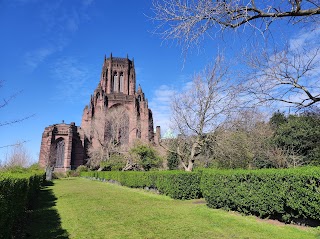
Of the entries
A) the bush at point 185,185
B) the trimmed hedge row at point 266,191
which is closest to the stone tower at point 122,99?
the bush at point 185,185

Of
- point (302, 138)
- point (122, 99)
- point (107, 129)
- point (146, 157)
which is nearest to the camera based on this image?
point (302, 138)

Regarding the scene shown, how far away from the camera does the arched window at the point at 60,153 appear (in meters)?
56.6

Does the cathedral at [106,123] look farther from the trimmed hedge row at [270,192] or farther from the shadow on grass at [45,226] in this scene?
the shadow on grass at [45,226]

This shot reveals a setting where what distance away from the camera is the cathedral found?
55.4 metres

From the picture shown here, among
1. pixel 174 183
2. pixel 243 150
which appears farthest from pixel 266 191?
pixel 243 150

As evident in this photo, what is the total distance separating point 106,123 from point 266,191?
5307 centimetres

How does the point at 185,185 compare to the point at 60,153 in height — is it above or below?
below

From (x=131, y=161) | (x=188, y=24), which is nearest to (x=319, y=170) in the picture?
(x=188, y=24)

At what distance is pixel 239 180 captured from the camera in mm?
9469

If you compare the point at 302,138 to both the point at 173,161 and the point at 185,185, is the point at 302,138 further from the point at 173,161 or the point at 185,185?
the point at 173,161

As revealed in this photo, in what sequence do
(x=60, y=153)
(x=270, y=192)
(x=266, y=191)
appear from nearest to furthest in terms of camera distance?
(x=270, y=192), (x=266, y=191), (x=60, y=153)

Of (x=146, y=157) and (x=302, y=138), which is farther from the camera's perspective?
(x=146, y=157)

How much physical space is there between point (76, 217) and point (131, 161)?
2698 cm

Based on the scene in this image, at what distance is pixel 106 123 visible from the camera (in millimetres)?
58500
